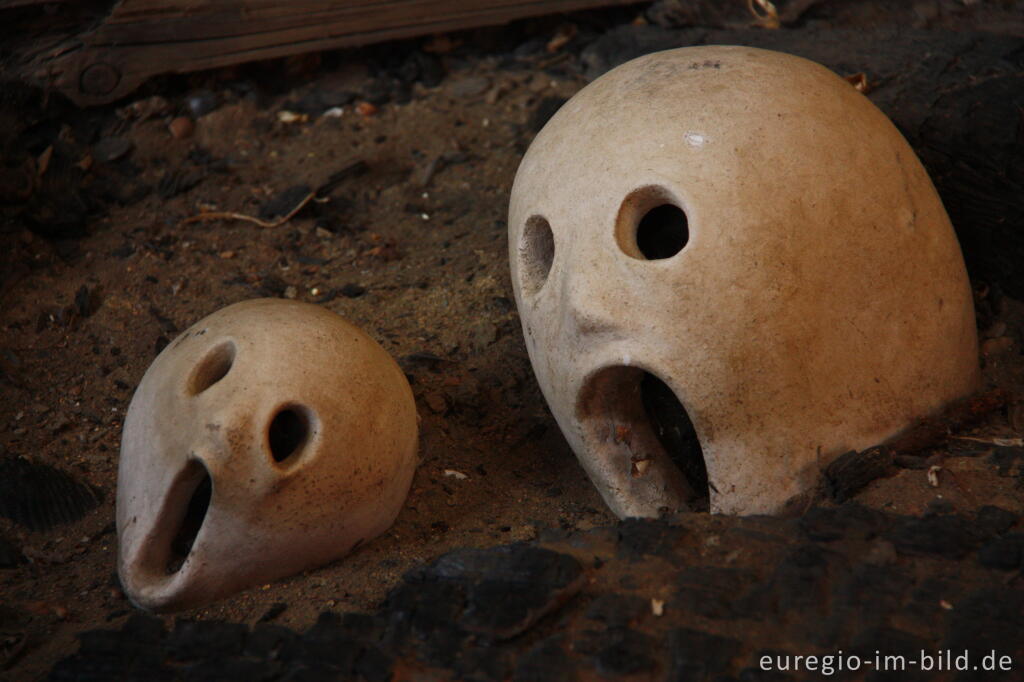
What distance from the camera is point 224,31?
5.16m

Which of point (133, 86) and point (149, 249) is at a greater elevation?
point (133, 86)

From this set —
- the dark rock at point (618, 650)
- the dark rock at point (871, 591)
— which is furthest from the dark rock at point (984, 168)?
the dark rock at point (618, 650)

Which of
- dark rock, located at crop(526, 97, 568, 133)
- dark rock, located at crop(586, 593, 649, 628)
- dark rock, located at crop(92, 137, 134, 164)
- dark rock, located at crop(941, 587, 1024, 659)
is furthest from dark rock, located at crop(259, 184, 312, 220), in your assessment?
dark rock, located at crop(941, 587, 1024, 659)

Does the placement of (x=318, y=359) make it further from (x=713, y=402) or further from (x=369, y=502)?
(x=713, y=402)

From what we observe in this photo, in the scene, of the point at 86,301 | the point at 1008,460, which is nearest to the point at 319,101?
the point at 86,301

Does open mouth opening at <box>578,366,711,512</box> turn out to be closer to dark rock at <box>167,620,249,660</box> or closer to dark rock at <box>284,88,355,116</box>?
dark rock at <box>167,620,249,660</box>

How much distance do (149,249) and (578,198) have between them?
7.79 feet

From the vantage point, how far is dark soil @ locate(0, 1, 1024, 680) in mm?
2729

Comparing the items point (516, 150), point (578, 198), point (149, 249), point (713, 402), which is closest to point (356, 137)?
point (516, 150)

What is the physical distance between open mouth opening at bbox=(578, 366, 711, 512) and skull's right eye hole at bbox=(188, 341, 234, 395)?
109cm

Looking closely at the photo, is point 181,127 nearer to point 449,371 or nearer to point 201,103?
point 201,103

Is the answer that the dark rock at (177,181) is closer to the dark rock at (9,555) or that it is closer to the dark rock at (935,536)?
the dark rock at (9,555)

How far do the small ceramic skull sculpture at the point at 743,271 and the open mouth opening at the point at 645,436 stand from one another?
1cm

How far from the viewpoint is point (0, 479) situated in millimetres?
3672
